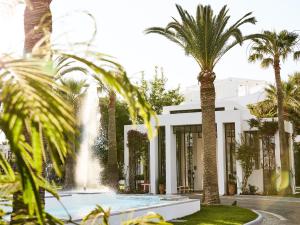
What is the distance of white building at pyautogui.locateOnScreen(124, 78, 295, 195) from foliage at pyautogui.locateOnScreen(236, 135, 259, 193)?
0.39m

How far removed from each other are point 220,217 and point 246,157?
537 inches

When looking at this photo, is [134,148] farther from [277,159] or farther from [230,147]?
[277,159]

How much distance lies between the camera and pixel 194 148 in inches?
1411

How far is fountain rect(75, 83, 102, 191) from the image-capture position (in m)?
39.1

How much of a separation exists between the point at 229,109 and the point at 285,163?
5.63m

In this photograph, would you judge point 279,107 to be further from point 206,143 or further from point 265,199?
point 206,143

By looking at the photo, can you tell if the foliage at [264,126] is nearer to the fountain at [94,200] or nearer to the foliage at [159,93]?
the fountain at [94,200]

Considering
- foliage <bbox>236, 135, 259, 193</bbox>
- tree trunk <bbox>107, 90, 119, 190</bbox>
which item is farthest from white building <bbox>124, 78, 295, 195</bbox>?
tree trunk <bbox>107, 90, 119, 190</bbox>

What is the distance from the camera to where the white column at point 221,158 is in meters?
29.3

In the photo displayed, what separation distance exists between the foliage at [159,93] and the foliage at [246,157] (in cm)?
2221

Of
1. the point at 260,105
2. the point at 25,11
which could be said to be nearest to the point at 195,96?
the point at 260,105

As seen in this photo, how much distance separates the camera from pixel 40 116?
141cm

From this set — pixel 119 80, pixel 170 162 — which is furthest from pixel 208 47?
pixel 119 80

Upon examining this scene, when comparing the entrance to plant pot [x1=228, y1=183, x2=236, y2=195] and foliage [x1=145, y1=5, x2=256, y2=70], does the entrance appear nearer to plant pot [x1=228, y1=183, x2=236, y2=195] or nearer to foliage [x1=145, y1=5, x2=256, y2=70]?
plant pot [x1=228, y1=183, x2=236, y2=195]
